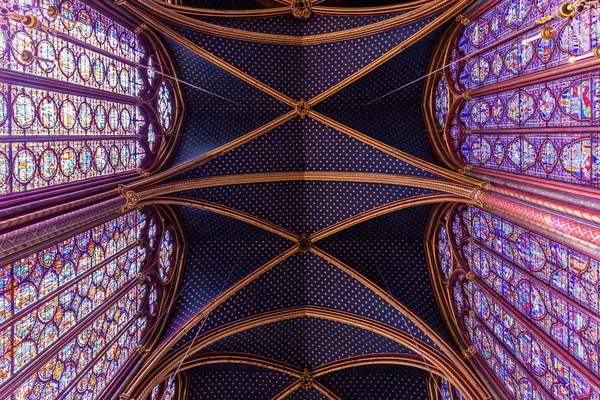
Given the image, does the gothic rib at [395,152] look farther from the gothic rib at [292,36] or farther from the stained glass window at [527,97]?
the gothic rib at [292,36]

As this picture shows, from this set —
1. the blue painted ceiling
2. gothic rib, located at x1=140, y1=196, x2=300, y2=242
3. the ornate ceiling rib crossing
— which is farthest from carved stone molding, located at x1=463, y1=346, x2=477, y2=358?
gothic rib, located at x1=140, y1=196, x2=300, y2=242

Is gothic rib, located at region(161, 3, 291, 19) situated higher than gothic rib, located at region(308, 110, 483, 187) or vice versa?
gothic rib, located at region(161, 3, 291, 19)

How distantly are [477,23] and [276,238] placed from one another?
8638 millimetres

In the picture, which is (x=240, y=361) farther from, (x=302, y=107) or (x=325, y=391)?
(x=302, y=107)

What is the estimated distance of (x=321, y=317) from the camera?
14.2 meters

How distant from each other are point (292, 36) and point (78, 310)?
9.32 metres

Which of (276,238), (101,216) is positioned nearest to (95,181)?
(101,216)

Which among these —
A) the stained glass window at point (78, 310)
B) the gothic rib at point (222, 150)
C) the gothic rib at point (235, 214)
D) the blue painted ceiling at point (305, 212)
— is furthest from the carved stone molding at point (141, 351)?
the gothic rib at point (222, 150)

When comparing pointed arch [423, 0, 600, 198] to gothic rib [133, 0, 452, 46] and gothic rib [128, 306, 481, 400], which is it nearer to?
gothic rib [133, 0, 452, 46]

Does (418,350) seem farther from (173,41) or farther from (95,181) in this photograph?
(173,41)

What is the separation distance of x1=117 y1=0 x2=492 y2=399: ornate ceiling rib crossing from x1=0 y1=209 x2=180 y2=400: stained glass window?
1.22 m

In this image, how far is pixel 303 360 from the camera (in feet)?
48.6

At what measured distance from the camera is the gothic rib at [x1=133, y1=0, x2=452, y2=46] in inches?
430

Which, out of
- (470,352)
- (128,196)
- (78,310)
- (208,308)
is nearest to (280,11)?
(128,196)
